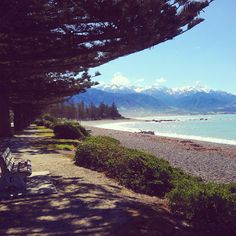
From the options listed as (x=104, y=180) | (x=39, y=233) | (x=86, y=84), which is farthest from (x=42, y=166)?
(x=86, y=84)

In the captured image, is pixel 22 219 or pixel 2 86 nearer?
pixel 22 219

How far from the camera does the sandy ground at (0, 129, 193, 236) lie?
22.5 feet

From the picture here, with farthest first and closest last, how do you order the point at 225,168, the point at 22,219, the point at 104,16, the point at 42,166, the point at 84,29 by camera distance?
the point at 225,168 → the point at 42,166 → the point at 84,29 → the point at 104,16 → the point at 22,219

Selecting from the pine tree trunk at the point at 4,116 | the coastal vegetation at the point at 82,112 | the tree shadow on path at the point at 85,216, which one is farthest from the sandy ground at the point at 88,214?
the coastal vegetation at the point at 82,112

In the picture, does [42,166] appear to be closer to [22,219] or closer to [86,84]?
[22,219]

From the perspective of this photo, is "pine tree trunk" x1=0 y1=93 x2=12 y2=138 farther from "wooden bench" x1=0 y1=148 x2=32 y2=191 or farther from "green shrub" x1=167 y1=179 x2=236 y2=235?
"green shrub" x1=167 y1=179 x2=236 y2=235

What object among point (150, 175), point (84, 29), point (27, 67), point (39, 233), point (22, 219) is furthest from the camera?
point (27, 67)

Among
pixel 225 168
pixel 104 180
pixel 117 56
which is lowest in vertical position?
pixel 225 168

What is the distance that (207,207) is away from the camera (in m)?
7.78

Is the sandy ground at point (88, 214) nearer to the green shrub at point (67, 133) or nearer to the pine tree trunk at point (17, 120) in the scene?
the green shrub at point (67, 133)

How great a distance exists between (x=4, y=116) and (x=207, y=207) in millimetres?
20206

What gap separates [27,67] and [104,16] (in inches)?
298

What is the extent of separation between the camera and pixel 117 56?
1316 cm

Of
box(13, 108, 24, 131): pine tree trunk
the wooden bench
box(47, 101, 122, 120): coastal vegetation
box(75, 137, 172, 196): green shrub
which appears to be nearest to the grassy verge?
box(75, 137, 172, 196): green shrub
